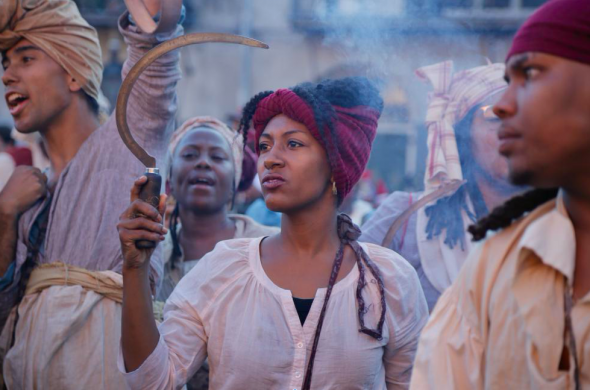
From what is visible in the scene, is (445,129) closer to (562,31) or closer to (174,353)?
(174,353)

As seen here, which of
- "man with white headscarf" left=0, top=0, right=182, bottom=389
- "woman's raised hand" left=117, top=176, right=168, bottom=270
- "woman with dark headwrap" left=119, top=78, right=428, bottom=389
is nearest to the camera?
"woman's raised hand" left=117, top=176, right=168, bottom=270

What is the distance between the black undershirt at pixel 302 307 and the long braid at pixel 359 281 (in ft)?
0.19

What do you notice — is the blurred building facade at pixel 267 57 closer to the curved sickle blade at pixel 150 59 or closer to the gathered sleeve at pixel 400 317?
the gathered sleeve at pixel 400 317

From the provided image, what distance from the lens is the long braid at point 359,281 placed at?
248cm

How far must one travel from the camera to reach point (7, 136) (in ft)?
29.0

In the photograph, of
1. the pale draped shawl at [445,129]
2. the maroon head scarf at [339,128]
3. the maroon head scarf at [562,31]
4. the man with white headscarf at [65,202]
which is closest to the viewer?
the maroon head scarf at [562,31]

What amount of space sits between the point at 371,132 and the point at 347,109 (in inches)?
6.7

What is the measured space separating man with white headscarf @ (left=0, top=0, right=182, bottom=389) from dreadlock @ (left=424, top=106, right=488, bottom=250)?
4.85 feet

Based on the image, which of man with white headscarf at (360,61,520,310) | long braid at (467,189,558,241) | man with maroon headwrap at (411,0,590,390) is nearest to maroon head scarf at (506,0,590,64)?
man with maroon headwrap at (411,0,590,390)

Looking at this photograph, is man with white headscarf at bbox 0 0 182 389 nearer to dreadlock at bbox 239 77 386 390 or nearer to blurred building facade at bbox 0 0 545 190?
dreadlock at bbox 239 77 386 390

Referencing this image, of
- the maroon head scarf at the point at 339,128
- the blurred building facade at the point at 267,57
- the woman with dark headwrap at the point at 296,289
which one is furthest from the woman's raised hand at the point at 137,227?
Result: the blurred building facade at the point at 267,57

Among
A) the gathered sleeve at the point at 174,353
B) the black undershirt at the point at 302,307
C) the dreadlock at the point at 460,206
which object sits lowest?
the gathered sleeve at the point at 174,353

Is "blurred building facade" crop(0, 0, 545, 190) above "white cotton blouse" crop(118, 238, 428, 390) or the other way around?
above

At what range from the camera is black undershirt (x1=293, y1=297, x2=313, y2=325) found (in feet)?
8.34
